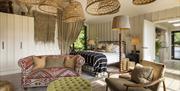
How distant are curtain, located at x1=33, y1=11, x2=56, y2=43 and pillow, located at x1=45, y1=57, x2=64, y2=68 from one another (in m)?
2.36

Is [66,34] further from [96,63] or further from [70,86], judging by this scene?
[70,86]

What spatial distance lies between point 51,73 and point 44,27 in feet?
10.5

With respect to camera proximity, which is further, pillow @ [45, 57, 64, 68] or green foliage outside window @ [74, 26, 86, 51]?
green foliage outside window @ [74, 26, 86, 51]

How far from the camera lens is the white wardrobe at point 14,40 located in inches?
209

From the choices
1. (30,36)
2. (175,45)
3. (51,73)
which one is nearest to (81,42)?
(30,36)

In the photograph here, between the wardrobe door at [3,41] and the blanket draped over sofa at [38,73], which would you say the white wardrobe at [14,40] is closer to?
the wardrobe door at [3,41]

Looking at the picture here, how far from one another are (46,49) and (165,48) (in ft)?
26.5

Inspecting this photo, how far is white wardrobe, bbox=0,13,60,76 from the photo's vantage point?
5305 millimetres

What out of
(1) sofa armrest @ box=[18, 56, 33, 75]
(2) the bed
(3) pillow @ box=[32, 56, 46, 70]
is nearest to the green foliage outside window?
(2) the bed

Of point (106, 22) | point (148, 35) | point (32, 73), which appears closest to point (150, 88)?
point (32, 73)

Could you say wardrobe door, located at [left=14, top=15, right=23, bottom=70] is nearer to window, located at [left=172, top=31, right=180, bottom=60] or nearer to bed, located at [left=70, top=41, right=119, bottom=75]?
bed, located at [left=70, top=41, right=119, bottom=75]

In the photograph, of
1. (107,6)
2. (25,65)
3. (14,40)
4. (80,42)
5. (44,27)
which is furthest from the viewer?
(80,42)

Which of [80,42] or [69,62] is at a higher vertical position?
[80,42]

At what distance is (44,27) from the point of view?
6.63m
